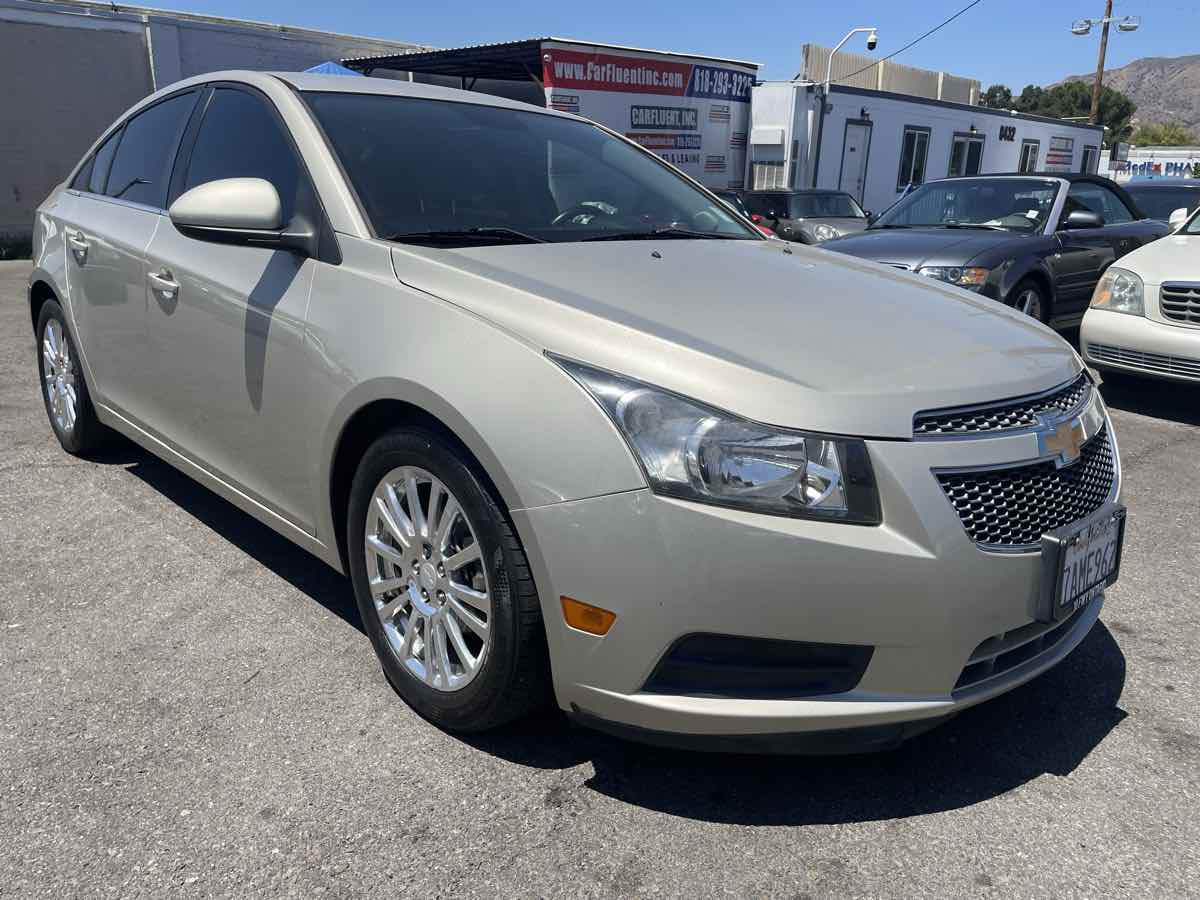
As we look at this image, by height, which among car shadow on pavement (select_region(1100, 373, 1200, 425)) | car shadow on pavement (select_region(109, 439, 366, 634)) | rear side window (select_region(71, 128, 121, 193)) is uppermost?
rear side window (select_region(71, 128, 121, 193))

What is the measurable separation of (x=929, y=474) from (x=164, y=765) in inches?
74.2

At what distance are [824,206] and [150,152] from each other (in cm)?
1375

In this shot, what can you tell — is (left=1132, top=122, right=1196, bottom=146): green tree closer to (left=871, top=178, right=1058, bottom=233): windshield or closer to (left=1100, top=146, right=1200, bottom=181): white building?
(left=1100, top=146, right=1200, bottom=181): white building

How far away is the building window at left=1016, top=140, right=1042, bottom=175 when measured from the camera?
93.9 ft

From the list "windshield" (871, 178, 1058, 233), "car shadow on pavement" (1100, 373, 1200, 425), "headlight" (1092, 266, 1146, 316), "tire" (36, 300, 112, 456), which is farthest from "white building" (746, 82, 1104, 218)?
"tire" (36, 300, 112, 456)

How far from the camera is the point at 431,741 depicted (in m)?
2.44

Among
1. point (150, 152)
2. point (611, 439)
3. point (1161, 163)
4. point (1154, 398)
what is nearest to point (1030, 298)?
point (1154, 398)

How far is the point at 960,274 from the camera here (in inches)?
258

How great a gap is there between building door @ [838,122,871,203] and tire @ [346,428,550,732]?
72.9 feet

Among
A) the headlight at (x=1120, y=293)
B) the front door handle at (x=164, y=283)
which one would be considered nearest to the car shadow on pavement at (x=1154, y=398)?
the headlight at (x=1120, y=293)

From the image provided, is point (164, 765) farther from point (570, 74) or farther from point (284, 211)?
point (570, 74)

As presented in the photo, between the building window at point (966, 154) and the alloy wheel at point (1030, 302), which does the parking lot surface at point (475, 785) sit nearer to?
the alloy wheel at point (1030, 302)

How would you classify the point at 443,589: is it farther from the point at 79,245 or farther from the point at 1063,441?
the point at 79,245

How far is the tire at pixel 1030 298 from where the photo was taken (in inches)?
271
